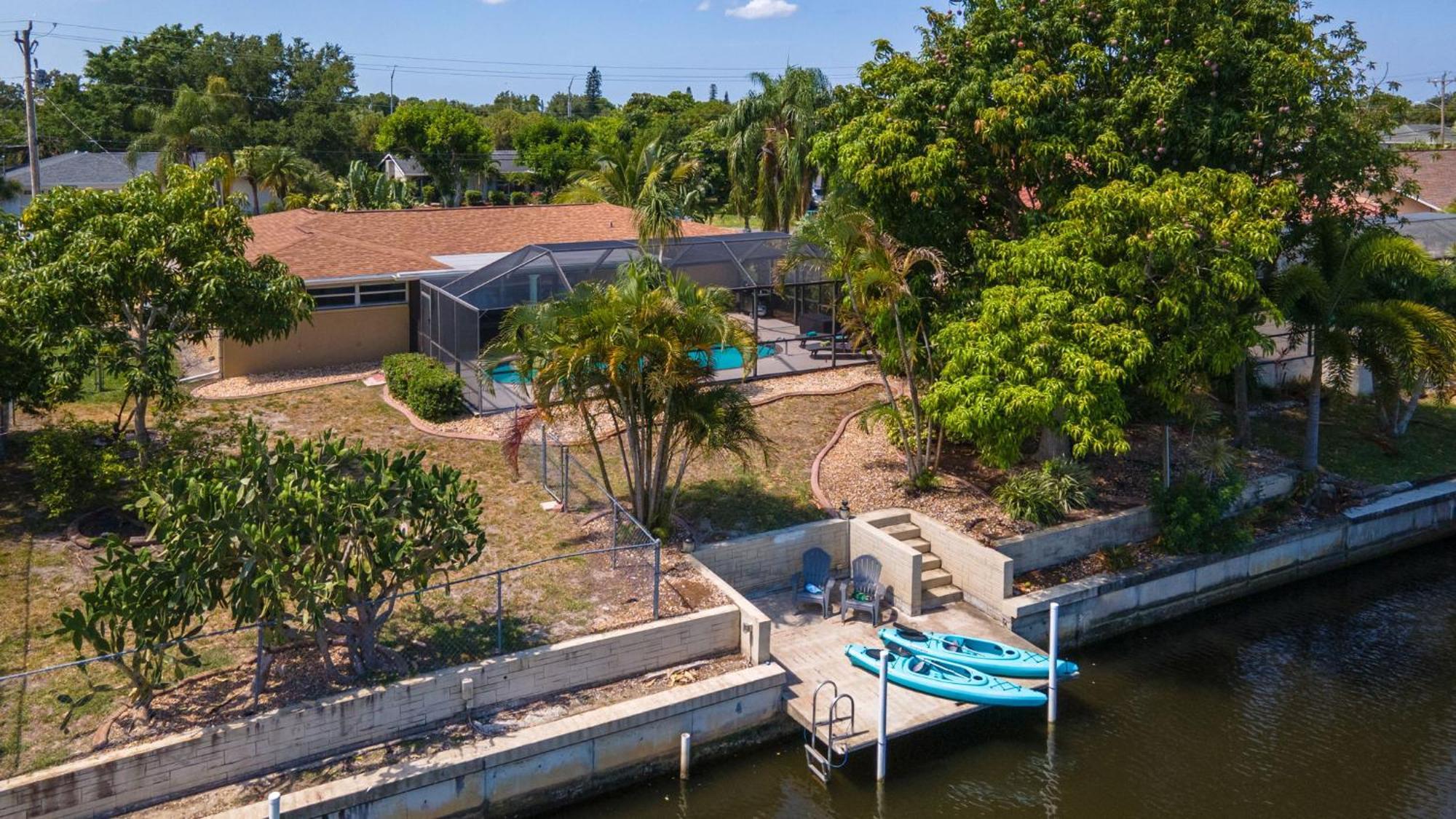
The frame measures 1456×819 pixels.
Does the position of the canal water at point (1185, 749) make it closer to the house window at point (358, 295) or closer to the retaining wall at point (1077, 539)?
the retaining wall at point (1077, 539)

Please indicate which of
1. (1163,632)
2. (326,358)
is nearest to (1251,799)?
(1163,632)

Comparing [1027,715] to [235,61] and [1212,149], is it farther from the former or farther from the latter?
[235,61]

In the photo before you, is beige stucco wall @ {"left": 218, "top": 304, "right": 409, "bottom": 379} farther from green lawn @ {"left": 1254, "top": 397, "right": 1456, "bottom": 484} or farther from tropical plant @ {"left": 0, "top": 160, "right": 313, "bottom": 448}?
green lawn @ {"left": 1254, "top": 397, "right": 1456, "bottom": 484}

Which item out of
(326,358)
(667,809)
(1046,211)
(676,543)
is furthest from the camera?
(326,358)

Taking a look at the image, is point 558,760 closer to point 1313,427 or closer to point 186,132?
point 1313,427

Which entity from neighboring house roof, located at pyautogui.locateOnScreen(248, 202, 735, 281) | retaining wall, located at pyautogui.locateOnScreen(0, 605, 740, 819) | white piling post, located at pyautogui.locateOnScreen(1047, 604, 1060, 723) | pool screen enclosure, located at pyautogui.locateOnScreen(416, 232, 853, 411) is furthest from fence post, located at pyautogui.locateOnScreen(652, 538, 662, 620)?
neighboring house roof, located at pyautogui.locateOnScreen(248, 202, 735, 281)

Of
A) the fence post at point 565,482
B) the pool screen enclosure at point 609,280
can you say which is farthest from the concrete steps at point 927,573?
the pool screen enclosure at point 609,280
